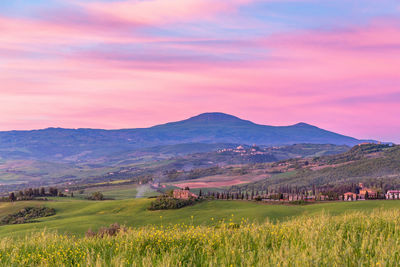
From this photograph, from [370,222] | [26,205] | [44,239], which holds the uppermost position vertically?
[370,222]

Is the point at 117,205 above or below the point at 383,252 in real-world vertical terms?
below

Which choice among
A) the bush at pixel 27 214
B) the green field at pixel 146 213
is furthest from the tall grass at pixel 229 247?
the bush at pixel 27 214

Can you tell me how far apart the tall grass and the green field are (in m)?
61.8

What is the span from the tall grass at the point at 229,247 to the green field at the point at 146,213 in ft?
203

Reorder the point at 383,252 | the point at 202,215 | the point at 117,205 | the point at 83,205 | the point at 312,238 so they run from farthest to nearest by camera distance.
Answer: the point at 83,205 → the point at 117,205 → the point at 202,215 → the point at 312,238 → the point at 383,252

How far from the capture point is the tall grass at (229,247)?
1150cm

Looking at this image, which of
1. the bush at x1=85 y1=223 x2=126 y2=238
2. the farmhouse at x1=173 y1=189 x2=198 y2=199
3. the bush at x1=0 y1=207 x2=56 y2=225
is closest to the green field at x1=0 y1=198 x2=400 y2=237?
the bush at x1=0 y1=207 x2=56 y2=225

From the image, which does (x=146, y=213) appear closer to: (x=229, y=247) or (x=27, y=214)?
(x=27, y=214)

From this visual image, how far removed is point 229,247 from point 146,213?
361ft

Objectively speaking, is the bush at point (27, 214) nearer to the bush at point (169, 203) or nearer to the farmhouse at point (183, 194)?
the bush at point (169, 203)

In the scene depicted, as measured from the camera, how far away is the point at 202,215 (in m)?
104

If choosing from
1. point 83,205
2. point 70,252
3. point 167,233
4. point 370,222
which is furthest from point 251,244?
point 83,205

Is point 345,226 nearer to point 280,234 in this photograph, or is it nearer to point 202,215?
point 280,234

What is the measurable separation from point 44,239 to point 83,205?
143542 millimetres
